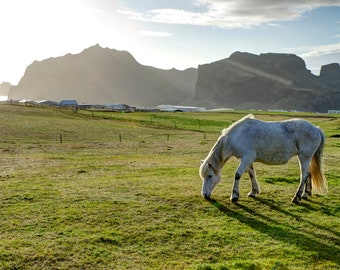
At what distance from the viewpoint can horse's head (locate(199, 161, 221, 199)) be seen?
1281 centimetres

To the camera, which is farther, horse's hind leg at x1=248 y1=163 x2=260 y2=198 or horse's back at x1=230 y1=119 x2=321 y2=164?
horse's hind leg at x1=248 y1=163 x2=260 y2=198

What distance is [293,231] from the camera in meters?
10.2

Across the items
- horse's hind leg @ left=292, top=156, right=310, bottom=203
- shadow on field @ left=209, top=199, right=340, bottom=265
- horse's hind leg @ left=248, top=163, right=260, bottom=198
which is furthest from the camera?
horse's hind leg @ left=248, top=163, right=260, bottom=198

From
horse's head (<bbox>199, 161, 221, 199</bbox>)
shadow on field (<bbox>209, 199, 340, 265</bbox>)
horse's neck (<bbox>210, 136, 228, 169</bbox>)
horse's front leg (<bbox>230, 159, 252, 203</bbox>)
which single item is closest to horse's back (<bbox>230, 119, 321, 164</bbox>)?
horse's front leg (<bbox>230, 159, 252, 203</bbox>)

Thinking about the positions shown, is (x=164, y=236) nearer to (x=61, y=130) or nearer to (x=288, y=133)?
(x=288, y=133)

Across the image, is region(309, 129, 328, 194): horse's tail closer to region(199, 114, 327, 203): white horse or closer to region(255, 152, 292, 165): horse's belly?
region(199, 114, 327, 203): white horse

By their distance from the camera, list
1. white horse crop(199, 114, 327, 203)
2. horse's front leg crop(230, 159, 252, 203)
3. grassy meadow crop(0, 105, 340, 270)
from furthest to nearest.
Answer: white horse crop(199, 114, 327, 203) → horse's front leg crop(230, 159, 252, 203) → grassy meadow crop(0, 105, 340, 270)

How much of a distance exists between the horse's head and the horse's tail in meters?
3.87

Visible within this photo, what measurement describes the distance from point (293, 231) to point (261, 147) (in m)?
3.53

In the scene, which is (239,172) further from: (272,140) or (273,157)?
(272,140)

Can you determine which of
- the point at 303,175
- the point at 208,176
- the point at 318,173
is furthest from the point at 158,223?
the point at 318,173

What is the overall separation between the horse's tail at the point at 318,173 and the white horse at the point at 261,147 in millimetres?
72

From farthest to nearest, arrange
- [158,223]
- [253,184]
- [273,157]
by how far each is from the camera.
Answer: [253,184], [273,157], [158,223]

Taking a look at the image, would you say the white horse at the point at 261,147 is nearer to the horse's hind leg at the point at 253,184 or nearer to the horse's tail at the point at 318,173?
the horse's tail at the point at 318,173
